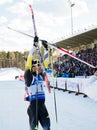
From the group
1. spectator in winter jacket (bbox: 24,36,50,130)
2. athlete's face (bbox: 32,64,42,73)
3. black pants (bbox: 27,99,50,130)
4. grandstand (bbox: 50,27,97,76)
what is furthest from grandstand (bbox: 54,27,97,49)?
black pants (bbox: 27,99,50,130)

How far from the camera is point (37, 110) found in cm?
664

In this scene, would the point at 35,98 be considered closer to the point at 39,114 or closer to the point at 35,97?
the point at 35,97

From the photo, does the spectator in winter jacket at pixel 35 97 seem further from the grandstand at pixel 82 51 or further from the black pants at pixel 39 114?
the grandstand at pixel 82 51

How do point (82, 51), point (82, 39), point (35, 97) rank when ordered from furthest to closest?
point (82, 51) → point (82, 39) → point (35, 97)

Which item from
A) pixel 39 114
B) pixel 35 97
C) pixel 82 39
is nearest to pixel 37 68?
pixel 35 97

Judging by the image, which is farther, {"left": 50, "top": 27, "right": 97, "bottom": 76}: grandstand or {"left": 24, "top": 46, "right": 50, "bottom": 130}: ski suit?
{"left": 50, "top": 27, "right": 97, "bottom": 76}: grandstand

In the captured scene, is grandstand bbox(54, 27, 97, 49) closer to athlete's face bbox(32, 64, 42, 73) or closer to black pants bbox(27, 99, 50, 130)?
athlete's face bbox(32, 64, 42, 73)

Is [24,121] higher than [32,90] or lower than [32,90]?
lower

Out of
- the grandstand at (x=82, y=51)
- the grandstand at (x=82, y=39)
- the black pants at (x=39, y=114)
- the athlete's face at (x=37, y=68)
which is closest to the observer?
the black pants at (x=39, y=114)

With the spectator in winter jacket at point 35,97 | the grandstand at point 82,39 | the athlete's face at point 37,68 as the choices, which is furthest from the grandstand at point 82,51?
the spectator in winter jacket at point 35,97

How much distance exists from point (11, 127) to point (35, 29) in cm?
359

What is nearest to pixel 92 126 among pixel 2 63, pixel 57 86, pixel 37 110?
pixel 37 110

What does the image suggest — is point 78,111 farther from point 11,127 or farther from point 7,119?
point 11,127

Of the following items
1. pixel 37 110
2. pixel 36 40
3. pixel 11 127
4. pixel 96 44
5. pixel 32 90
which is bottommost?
pixel 11 127
